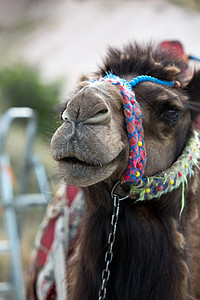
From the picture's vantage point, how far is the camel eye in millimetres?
2619

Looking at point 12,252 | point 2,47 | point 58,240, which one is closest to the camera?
point 58,240

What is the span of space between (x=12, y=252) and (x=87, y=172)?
3.10m

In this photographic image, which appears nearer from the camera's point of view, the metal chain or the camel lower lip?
the camel lower lip

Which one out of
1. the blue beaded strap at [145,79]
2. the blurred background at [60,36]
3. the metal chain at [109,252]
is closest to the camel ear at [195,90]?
the blue beaded strap at [145,79]

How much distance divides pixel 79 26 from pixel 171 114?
34440mm

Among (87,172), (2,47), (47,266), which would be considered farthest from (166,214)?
(2,47)

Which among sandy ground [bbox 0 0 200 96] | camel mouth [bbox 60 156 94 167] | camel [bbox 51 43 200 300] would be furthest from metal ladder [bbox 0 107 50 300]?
sandy ground [bbox 0 0 200 96]

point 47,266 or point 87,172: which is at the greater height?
point 87,172

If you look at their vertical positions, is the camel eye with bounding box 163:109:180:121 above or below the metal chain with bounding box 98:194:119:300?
above

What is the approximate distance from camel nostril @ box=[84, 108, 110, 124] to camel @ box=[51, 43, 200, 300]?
42 millimetres

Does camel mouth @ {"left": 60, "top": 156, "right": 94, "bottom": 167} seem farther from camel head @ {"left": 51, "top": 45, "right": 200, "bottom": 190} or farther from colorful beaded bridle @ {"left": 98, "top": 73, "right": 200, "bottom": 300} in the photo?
colorful beaded bridle @ {"left": 98, "top": 73, "right": 200, "bottom": 300}

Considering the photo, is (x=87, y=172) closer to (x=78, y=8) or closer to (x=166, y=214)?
(x=166, y=214)

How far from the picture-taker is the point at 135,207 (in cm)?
260

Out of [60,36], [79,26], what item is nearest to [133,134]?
[60,36]
